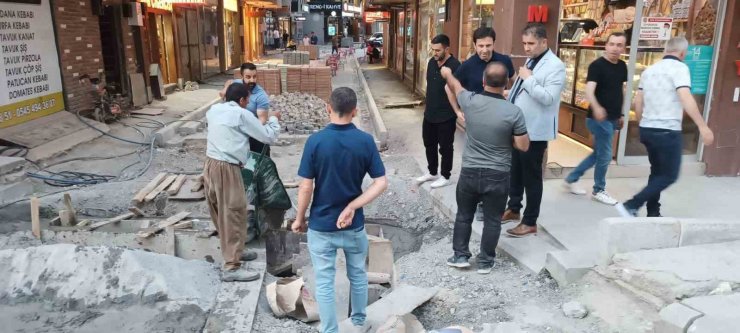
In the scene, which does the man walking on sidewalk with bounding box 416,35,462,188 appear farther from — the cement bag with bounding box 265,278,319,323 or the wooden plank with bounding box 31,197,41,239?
the wooden plank with bounding box 31,197,41,239

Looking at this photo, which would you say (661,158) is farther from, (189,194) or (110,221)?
(110,221)

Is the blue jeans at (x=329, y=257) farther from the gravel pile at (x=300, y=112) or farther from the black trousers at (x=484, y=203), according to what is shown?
the gravel pile at (x=300, y=112)

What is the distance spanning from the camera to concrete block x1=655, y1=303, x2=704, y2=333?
9.05 feet

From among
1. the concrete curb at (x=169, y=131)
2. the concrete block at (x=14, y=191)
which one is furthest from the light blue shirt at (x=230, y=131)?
the concrete curb at (x=169, y=131)

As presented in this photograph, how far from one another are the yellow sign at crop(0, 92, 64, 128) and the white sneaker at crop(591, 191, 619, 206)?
28.6 ft

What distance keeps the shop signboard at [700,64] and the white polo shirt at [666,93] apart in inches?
91.3

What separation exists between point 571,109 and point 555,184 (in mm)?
3114

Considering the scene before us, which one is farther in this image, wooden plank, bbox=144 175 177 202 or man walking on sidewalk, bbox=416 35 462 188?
wooden plank, bbox=144 175 177 202

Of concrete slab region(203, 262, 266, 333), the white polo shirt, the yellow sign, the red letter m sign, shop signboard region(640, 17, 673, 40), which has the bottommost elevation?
concrete slab region(203, 262, 266, 333)

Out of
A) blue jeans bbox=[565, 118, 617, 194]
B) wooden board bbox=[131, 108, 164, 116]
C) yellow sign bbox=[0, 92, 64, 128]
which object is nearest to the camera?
blue jeans bbox=[565, 118, 617, 194]

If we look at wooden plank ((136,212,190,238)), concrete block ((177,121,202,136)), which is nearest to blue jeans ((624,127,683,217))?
wooden plank ((136,212,190,238))

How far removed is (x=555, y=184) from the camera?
240 inches

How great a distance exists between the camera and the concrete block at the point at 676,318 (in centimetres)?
276

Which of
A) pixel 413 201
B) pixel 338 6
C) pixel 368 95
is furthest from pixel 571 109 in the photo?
pixel 338 6
